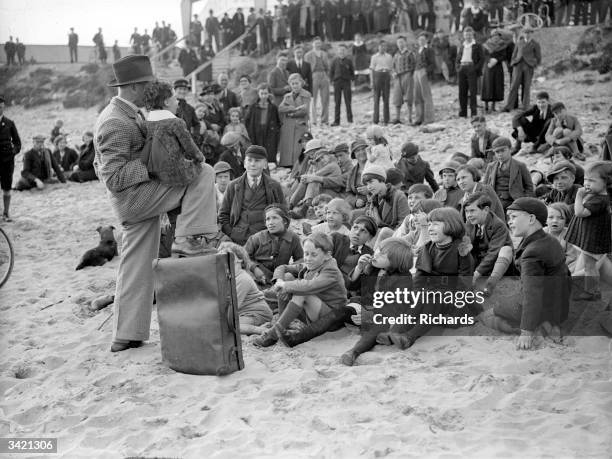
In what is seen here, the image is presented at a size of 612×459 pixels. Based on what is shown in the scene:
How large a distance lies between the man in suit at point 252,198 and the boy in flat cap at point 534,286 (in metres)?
2.99

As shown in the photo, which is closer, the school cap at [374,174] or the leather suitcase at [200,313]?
the leather suitcase at [200,313]

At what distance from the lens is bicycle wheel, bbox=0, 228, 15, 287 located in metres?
6.93

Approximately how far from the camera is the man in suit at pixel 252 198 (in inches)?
300

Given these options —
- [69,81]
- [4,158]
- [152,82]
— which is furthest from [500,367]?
[69,81]

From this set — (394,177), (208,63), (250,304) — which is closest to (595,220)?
(250,304)

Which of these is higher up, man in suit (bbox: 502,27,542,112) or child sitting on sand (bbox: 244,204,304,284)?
man in suit (bbox: 502,27,542,112)

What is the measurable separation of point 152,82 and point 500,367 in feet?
9.27

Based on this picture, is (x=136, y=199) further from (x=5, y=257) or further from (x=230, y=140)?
(x=230, y=140)

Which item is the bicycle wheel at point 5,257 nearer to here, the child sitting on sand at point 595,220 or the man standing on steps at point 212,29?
the child sitting on sand at point 595,220

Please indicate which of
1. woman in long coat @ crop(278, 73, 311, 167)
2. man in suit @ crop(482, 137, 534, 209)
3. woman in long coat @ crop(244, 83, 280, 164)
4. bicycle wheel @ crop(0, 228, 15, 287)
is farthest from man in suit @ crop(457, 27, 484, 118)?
bicycle wheel @ crop(0, 228, 15, 287)

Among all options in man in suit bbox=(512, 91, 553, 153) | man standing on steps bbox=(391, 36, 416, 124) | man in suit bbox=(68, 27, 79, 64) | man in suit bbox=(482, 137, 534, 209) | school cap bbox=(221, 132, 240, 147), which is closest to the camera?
man in suit bbox=(482, 137, 534, 209)

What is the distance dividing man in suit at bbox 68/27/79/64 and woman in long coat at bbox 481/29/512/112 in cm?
→ 2157

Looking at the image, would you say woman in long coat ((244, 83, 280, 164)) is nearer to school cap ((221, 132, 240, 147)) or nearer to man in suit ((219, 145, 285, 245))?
school cap ((221, 132, 240, 147))

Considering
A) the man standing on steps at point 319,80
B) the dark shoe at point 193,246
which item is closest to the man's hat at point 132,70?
the dark shoe at point 193,246
